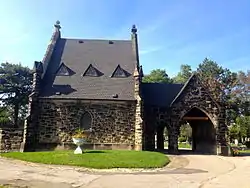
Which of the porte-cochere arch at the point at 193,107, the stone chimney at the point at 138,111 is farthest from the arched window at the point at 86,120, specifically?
the porte-cochere arch at the point at 193,107

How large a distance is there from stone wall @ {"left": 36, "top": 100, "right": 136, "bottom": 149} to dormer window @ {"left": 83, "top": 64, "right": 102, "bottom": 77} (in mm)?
3735

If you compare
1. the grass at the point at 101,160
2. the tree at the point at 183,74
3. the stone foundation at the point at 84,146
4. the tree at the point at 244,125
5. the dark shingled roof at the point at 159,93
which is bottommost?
the grass at the point at 101,160

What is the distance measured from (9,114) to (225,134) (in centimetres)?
3554

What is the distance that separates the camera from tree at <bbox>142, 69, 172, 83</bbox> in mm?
55062

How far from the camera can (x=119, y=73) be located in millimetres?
28562

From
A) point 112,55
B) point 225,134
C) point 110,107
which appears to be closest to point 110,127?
point 110,107

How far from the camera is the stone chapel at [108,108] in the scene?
1003 inches

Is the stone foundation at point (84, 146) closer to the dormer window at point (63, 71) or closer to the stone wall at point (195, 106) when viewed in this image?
the stone wall at point (195, 106)

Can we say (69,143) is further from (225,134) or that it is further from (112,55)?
(225,134)

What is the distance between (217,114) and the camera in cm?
2659

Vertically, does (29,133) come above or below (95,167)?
above

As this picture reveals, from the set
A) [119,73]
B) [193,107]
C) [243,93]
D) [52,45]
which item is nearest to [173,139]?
[193,107]

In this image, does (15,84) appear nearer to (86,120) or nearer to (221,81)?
(86,120)

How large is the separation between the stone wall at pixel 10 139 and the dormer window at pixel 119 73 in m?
10.3
